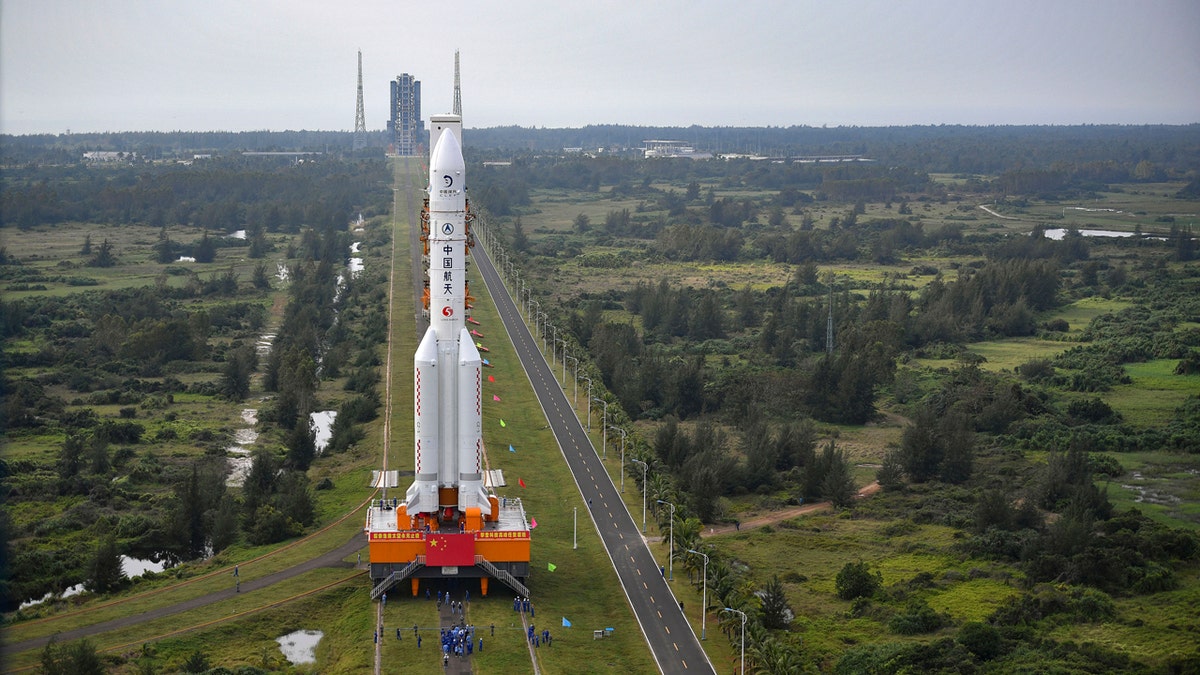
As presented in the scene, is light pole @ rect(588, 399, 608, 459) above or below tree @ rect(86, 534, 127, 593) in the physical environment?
above

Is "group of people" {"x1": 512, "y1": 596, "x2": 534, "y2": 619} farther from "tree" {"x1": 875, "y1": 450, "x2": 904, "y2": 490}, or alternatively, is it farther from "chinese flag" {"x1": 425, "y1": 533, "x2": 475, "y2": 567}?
"tree" {"x1": 875, "y1": 450, "x2": 904, "y2": 490}

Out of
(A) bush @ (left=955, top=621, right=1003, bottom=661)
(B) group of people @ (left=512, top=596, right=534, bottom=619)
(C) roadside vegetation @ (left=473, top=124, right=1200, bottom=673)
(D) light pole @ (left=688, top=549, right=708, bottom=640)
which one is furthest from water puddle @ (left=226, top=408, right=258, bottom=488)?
(A) bush @ (left=955, top=621, right=1003, bottom=661)

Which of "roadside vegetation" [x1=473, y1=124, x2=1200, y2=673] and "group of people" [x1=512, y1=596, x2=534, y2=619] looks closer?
"group of people" [x1=512, y1=596, x2=534, y2=619]

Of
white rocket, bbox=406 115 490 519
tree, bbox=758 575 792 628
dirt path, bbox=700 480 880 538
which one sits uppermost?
white rocket, bbox=406 115 490 519

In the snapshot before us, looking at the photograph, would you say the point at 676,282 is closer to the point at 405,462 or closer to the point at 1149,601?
the point at 405,462

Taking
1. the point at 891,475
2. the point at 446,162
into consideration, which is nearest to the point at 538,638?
the point at 446,162

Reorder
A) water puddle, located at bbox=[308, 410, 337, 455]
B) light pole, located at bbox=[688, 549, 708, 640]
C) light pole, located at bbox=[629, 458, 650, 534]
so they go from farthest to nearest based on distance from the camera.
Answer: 1. water puddle, located at bbox=[308, 410, 337, 455]
2. light pole, located at bbox=[629, 458, 650, 534]
3. light pole, located at bbox=[688, 549, 708, 640]

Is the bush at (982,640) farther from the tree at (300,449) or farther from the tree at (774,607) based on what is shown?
the tree at (300,449)

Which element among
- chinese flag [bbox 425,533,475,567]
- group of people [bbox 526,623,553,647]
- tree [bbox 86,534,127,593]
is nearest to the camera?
group of people [bbox 526,623,553,647]

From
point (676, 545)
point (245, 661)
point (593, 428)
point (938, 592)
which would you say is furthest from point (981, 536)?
point (245, 661)
